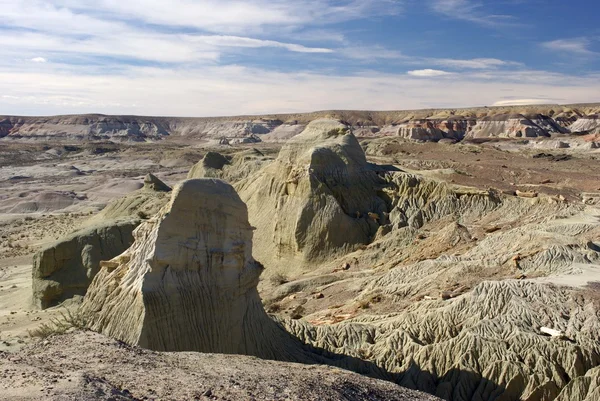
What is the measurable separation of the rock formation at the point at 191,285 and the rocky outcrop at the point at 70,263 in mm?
8504

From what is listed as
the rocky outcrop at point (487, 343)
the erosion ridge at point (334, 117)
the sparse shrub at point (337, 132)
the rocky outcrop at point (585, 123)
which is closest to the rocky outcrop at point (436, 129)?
the erosion ridge at point (334, 117)

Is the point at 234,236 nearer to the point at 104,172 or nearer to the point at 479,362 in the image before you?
the point at 479,362

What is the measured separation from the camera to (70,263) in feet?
73.5

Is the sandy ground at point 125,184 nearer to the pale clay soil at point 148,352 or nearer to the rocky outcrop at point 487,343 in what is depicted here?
the pale clay soil at point 148,352

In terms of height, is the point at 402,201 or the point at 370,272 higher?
the point at 402,201

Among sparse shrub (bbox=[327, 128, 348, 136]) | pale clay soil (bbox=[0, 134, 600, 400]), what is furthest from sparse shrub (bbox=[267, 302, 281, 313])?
sparse shrub (bbox=[327, 128, 348, 136])

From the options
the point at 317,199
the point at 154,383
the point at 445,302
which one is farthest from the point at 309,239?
the point at 154,383

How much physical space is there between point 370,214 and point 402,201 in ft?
5.98

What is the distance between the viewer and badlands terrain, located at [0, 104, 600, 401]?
30.0 ft

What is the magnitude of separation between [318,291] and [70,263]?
9599 mm

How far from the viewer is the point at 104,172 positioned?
274ft

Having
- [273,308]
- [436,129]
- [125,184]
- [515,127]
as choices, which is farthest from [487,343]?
[436,129]

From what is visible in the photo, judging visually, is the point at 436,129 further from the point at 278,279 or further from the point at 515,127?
the point at 278,279

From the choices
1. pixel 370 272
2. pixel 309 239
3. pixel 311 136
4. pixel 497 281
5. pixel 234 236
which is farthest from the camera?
pixel 311 136
